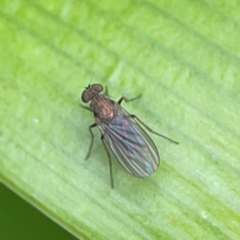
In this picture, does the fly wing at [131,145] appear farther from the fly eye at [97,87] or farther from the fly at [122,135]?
the fly eye at [97,87]

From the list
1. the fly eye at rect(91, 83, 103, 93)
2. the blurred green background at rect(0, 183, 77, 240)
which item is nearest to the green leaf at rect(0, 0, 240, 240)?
the fly eye at rect(91, 83, 103, 93)

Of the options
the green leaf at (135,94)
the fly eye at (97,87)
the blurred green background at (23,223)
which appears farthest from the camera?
the blurred green background at (23,223)

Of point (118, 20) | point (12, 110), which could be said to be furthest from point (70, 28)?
point (12, 110)

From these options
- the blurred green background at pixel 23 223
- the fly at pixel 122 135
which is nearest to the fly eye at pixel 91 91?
the fly at pixel 122 135

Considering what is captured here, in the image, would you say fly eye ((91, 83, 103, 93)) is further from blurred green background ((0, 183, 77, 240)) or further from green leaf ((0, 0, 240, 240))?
blurred green background ((0, 183, 77, 240))

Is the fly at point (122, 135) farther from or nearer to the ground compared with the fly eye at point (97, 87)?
nearer to the ground
